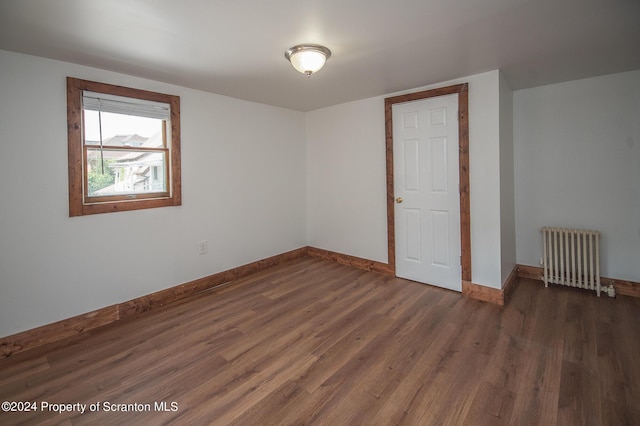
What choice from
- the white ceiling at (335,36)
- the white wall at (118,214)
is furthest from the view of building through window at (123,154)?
the white ceiling at (335,36)

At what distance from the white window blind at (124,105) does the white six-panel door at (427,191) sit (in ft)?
8.85

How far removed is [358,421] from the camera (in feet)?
5.42

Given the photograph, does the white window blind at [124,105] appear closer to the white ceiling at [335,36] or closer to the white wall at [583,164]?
the white ceiling at [335,36]

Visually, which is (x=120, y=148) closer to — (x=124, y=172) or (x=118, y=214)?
(x=124, y=172)

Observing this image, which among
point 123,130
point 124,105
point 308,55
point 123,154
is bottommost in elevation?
point 123,154

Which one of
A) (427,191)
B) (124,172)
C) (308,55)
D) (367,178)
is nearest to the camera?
(308,55)

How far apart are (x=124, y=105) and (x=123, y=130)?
241 millimetres

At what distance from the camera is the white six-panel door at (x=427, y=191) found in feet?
11.1

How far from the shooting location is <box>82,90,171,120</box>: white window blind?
2.72 m

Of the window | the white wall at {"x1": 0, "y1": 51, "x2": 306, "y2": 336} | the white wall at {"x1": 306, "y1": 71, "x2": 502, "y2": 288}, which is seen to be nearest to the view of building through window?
the window

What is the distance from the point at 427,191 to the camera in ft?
11.8

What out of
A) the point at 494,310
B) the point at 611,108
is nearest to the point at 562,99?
the point at 611,108

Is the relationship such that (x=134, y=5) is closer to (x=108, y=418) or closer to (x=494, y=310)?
(x=108, y=418)

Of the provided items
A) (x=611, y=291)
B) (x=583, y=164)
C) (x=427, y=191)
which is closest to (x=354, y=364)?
(x=427, y=191)
